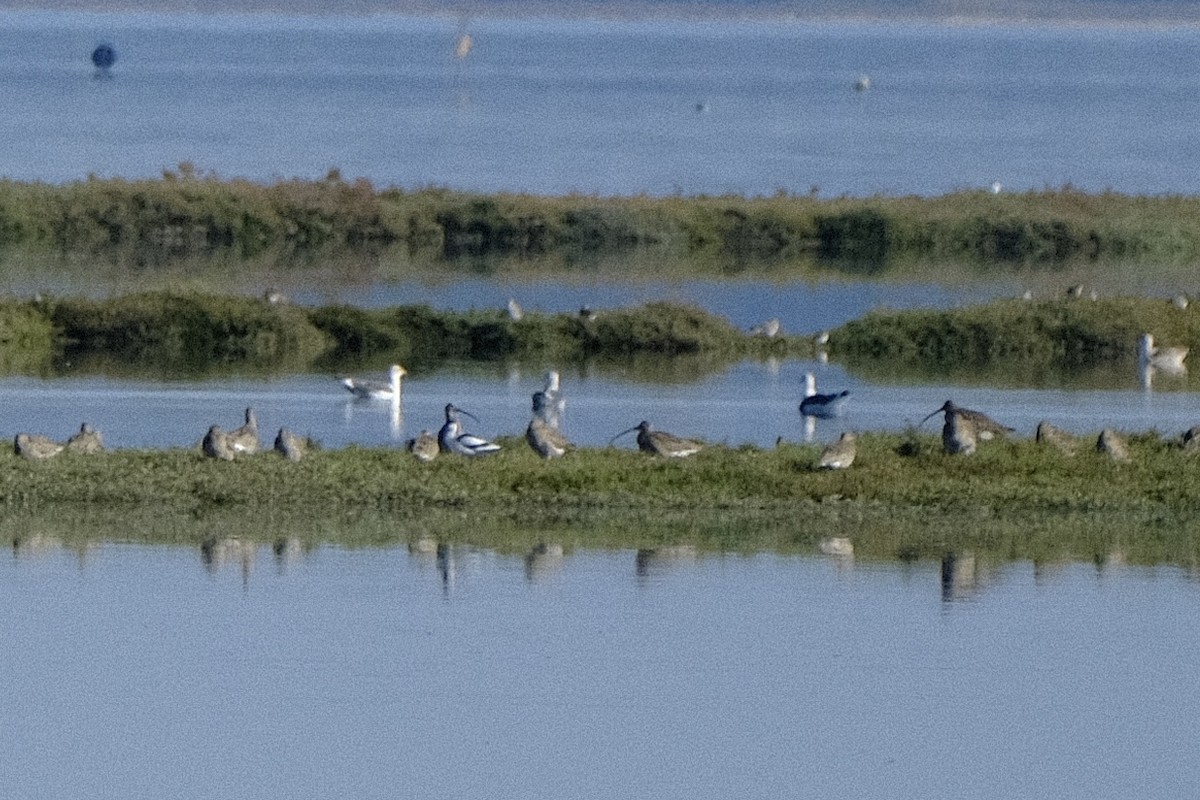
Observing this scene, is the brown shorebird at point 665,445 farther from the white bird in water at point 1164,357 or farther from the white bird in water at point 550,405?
the white bird in water at point 1164,357

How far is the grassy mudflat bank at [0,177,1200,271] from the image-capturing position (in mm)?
49656

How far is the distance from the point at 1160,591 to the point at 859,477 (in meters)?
3.02

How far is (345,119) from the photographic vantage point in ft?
351

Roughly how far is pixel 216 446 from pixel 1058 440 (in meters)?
6.29

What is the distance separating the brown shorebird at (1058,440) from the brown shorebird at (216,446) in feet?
20.0

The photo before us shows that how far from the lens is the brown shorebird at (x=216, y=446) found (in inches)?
806

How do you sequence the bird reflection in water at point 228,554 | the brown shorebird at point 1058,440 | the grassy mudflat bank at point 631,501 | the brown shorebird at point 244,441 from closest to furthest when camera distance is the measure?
the bird reflection in water at point 228,554 < the grassy mudflat bank at point 631,501 < the brown shorebird at point 244,441 < the brown shorebird at point 1058,440

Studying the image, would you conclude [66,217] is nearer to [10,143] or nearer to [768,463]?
[768,463]

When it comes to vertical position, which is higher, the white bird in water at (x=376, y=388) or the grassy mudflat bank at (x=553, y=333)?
the grassy mudflat bank at (x=553, y=333)

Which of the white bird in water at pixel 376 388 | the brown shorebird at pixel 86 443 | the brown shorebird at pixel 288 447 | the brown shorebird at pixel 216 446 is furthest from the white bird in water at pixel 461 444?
the white bird in water at pixel 376 388

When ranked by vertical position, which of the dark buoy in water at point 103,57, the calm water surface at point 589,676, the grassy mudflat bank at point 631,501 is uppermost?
the dark buoy in water at point 103,57

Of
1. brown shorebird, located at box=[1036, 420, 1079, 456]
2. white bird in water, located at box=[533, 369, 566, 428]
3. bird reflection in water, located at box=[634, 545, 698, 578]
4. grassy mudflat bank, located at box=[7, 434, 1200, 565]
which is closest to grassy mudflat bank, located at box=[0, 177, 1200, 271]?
white bird in water, located at box=[533, 369, 566, 428]

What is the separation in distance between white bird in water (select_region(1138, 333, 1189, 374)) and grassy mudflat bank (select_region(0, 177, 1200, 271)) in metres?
15.9

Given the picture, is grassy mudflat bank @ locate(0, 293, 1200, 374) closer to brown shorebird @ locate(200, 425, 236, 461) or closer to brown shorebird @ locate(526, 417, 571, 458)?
brown shorebird @ locate(526, 417, 571, 458)
